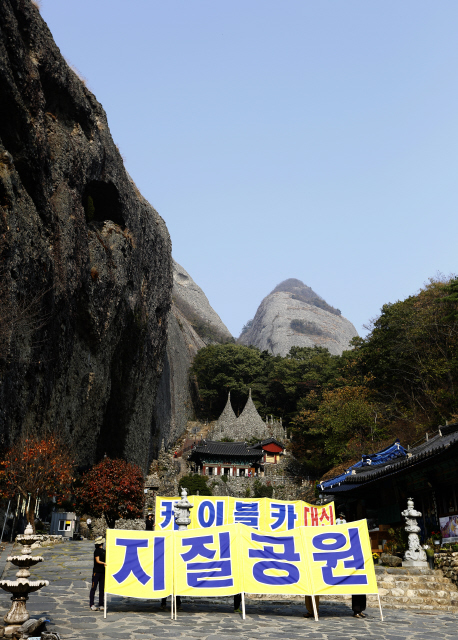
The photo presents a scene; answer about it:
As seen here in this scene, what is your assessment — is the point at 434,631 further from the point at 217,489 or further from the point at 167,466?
the point at 167,466

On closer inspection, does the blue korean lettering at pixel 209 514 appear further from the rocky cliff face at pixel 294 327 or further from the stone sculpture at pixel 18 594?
the rocky cliff face at pixel 294 327

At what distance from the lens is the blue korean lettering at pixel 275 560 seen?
8.96m

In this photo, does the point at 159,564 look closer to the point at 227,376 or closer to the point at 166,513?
the point at 166,513

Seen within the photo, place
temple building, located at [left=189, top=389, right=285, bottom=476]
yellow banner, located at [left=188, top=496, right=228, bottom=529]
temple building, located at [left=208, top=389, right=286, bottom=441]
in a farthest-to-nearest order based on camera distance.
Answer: temple building, located at [left=208, top=389, right=286, bottom=441] → temple building, located at [left=189, top=389, right=285, bottom=476] → yellow banner, located at [left=188, top=496, right=228, bottom=529]

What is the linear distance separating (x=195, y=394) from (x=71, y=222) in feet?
153

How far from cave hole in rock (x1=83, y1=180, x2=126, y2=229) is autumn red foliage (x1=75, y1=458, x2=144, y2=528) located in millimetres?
15095

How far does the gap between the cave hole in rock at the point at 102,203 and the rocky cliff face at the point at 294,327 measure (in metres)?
78.5

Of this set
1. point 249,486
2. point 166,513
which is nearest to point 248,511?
point 166,513

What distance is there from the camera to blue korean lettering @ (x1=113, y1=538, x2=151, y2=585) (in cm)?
870

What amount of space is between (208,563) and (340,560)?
8.10 feet

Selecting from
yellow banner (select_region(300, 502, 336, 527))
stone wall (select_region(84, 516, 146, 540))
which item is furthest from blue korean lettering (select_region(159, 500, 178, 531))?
stone wall (select_region(84, 516, 146, 540))

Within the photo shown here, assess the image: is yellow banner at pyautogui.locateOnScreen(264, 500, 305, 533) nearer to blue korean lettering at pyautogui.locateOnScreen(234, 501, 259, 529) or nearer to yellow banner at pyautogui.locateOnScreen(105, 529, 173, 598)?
blue korean lettering at pyautogui.locateOnScreen(234, 501, 259, 529)

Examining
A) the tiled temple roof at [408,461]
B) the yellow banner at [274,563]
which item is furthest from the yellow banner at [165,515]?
the tiled temple roof at [408,461]

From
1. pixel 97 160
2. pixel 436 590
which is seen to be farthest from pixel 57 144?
pixel 436 590
